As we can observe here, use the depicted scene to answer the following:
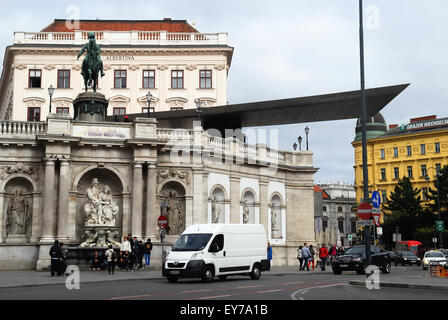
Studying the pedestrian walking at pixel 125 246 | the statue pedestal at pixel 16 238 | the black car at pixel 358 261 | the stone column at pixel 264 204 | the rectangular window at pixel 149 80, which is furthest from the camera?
the rectangular window at pixel 149 80

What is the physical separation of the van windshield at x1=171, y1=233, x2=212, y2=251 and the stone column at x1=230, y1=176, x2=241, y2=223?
13.5 metres

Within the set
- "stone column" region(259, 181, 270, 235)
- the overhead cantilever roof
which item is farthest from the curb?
the overhead cantilever roof

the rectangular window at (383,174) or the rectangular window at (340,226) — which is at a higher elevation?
the rectangular window at (383,174)

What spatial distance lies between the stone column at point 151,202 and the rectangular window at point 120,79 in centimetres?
3396

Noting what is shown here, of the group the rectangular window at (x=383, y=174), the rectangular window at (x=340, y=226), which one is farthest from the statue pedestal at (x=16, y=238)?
the rectangular window at (x=340, y=226)

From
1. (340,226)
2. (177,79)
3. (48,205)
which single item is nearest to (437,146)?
(340,226)

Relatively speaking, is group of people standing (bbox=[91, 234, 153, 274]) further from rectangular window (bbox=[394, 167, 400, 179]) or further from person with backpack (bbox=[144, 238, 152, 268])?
rectangular window (bbox=[394, 167, 400, 179])

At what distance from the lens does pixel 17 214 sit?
109ft

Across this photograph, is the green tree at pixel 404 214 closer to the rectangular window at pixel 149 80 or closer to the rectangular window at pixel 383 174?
the rectangular window at pixel 383 174

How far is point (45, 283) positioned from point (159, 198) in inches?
527

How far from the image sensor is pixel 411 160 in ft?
338

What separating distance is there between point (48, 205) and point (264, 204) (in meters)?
14.6

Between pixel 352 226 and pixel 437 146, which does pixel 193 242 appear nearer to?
pixel 437 146

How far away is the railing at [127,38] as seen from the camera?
217 ft
